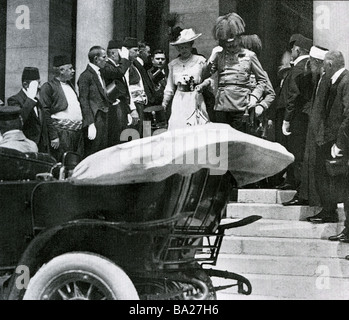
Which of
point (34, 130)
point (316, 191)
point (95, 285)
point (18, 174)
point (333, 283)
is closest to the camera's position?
point (95, 285)

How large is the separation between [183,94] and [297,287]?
2.35 meters

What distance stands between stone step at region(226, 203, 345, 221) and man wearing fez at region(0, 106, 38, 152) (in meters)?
2.52

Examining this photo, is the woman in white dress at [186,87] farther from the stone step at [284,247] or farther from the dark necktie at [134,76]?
the stone step at [284,247]

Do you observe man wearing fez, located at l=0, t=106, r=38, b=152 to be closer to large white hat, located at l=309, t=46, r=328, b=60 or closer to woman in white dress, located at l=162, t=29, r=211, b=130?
woman in white dress, located at l=162, t=29, r=211, b=130

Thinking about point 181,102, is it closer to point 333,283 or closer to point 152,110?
point 152,110

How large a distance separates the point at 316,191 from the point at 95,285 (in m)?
3.42

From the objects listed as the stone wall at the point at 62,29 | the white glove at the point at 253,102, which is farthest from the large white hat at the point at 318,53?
the stone wall at the point at 62,29

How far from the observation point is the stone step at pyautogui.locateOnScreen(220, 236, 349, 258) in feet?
21.5

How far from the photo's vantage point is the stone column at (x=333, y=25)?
7055 mm

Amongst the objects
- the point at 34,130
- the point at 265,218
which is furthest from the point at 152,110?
the point at 265,218

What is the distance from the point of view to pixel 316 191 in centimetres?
720

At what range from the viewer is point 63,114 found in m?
8.20

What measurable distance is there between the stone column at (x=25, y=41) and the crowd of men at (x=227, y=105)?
172 cm

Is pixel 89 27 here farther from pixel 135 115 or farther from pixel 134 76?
pixel 135 115
